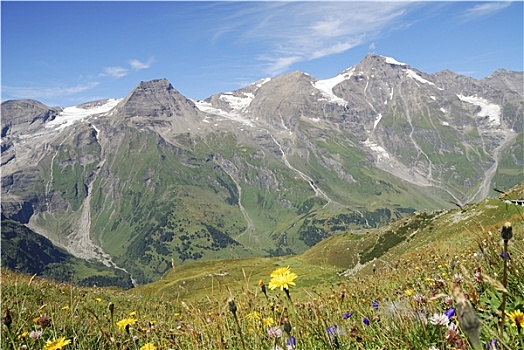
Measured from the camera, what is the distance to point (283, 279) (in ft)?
10.6

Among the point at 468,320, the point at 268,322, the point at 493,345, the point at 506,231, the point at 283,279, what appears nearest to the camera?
the point at 468,320

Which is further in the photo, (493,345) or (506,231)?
(506,231)

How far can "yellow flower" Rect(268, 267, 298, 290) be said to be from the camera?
311 centimetres

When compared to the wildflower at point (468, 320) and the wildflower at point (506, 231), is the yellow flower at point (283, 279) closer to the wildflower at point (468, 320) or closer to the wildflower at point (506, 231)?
the wildflower at point (506, 231)

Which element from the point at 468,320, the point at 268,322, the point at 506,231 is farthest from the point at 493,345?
the point at 268,322

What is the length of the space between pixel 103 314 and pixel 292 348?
9.02 meters

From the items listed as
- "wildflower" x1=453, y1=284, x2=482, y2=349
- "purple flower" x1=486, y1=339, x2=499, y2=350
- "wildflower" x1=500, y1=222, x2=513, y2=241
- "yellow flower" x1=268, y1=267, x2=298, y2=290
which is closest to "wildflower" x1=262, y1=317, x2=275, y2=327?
"yellow flower" x1=268, y1=267, x2=298, y2=290

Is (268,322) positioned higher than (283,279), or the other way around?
(283,279)

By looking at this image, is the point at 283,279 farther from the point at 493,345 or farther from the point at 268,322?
the point at 268,322

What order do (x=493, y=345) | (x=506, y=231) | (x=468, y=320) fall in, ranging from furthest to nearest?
(x=506, y=231)
(x=493, y=345)
(x=468, y=320)

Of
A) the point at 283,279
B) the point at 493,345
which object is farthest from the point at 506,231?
the point at 283,279

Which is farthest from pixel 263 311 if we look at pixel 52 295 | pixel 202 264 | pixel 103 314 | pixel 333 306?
pixel 202 264

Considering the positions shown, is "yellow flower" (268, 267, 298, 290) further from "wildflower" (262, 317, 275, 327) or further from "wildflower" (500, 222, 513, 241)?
"wildflower" (500, 222, 513, 241)

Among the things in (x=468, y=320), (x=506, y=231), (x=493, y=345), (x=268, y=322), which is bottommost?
(x=268, y=322)
